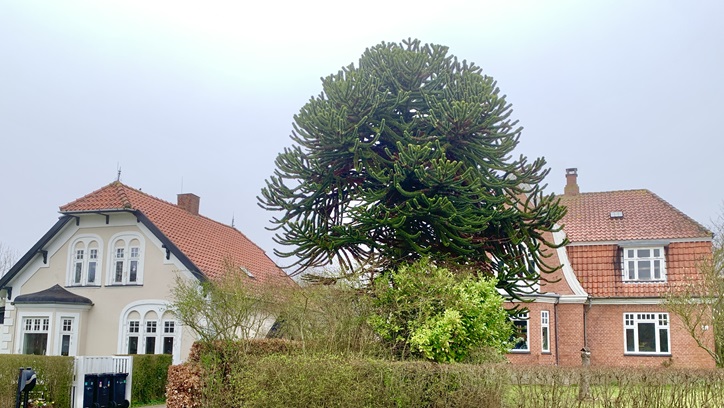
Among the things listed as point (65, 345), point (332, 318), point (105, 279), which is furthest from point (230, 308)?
point (65, 345)

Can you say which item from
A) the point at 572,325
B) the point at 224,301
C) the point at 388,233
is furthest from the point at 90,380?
the point at 572,325

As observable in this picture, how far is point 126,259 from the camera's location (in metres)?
24.1

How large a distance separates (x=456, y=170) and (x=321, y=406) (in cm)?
645

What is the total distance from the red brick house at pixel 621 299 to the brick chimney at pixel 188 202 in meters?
13.6

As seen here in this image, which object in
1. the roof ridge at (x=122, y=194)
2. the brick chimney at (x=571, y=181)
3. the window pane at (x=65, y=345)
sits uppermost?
the brick chimney at (x=571, y=181)

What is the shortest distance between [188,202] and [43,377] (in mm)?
11911

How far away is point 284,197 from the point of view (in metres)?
17.5

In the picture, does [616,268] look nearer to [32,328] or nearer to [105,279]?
[105,279]

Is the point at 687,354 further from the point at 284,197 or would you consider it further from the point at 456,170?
the point at 284,197

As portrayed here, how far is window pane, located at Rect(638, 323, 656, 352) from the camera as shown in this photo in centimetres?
2639

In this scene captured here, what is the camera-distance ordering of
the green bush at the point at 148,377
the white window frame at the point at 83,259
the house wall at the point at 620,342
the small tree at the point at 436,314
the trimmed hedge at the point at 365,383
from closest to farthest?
the trimmed hedge at the point at 365,383, the small tree at the point at 436,314, the green bush at the point at 148,377, the white window frame at the point at 83,259, the house wall at the point at 620,342

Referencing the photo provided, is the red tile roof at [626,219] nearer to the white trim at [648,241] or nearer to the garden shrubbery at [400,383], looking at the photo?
the white trim at [648,241]

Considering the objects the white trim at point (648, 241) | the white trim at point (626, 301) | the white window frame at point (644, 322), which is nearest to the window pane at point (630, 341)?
the white window frame at point (644, 322)

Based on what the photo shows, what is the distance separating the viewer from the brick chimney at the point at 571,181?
107ft
